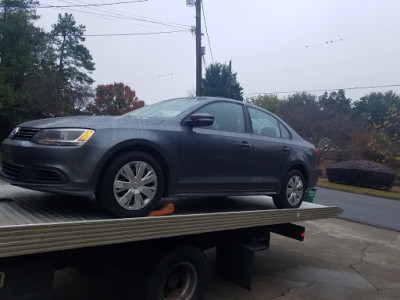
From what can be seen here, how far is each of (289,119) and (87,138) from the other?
27.6m

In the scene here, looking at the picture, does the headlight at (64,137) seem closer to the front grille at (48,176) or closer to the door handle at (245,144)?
the front grille at (48,176)

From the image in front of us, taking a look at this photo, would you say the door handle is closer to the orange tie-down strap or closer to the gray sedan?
the gray sedan

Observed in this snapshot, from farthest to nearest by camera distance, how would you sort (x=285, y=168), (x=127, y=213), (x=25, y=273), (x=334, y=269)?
(x=334, y=269), (x=285, y=168), (x=127, y=213), (x=25, y=273)

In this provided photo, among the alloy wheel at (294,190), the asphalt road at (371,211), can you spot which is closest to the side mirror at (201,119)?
the alloy wheel at (294,190)

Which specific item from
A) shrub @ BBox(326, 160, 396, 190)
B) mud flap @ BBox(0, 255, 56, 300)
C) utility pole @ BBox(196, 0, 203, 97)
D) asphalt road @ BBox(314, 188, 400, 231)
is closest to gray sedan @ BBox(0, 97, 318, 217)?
mud flap @ BBox(0, 255, 56, 300)

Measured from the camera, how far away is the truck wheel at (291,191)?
5.23 meters

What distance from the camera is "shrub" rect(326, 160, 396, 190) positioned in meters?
20.3

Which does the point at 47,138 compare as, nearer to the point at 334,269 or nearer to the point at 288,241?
the point at 334,269

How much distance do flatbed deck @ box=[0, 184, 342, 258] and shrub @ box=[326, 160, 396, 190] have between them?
57.3 ft

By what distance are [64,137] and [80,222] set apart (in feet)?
2.59

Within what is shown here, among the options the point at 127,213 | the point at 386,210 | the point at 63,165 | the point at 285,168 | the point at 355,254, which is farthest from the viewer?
the point at 386,210

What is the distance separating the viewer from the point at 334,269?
6.33 metres

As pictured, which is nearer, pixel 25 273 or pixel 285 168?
pixel 25 273

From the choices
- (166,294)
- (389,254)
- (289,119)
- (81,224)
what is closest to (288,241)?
(389,254)
